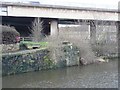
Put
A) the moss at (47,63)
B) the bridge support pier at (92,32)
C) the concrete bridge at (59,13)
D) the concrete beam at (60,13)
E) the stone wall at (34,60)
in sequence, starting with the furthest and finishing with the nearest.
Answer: the concrete beam at (60,13) < the concrete bridge at (59,13) < the bridge support pier at (92,32) < the moss at (47,63) < the stone wall at (34,60)

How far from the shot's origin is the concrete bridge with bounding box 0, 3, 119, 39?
38406 mm

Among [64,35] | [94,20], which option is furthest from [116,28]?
[64,35]

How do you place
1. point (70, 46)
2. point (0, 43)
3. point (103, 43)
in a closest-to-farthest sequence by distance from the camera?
1. point (0, 43)
2. point (70, 46)
3. point (103, 43)

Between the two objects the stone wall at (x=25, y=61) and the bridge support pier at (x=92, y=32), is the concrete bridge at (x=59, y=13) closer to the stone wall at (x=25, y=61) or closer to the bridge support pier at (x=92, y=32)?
the bridge support pier at (x=92, y=32)

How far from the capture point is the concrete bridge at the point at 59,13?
38406 millimetres

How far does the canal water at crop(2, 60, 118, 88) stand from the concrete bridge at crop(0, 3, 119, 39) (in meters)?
13.9

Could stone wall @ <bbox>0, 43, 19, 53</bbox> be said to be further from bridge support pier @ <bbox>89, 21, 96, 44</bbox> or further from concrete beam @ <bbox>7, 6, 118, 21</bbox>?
bridge support pier @ <bbox>89, 21, 96, 44</bbox>

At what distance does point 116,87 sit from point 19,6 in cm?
2447

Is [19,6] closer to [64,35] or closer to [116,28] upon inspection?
[64,35]

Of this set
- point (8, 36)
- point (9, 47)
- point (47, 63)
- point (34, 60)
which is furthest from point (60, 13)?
point (34, 60)

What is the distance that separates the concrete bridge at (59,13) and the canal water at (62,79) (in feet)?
45.7

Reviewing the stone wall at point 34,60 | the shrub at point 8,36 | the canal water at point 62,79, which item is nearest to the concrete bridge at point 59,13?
the stone wall at point 34,60

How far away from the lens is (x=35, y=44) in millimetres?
30844

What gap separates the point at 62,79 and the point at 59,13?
70.9 ft
